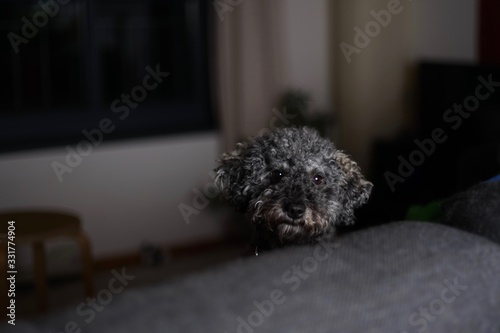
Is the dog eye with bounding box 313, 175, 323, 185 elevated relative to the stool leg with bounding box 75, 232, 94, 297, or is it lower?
elevated

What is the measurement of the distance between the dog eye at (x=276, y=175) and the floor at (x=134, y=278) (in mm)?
2380

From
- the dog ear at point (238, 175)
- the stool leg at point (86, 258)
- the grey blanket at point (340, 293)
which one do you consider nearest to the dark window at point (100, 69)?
the stool leg at point (86, 258)

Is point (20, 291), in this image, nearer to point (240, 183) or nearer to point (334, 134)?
point (334, 134)

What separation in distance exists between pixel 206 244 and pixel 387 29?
1.65 meters

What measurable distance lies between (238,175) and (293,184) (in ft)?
0.42

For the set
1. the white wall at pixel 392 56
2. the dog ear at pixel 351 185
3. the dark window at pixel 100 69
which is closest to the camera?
the dog ear at pixel 351 185

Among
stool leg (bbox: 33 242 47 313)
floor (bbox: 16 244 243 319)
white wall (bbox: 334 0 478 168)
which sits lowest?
→ floor (bbox: 16 244 243 319)

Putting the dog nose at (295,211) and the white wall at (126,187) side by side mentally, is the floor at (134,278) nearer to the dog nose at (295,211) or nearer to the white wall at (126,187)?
the white wall at (126,187)

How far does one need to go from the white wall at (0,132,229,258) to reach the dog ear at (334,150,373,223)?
116 inches

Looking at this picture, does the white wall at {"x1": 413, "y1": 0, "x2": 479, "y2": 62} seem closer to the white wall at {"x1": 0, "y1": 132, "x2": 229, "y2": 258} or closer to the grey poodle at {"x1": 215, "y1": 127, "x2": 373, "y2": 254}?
the white wall at {"x1": 0, "y1": 132, "x2": 229, "y2": 258}

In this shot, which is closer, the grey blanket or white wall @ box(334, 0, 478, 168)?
the grey blanket

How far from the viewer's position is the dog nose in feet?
4.99

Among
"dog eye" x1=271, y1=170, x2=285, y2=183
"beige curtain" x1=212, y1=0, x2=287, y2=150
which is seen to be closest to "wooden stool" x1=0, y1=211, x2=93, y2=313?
"beige curtain" x1=212, y1=0, x2=287, y2=150

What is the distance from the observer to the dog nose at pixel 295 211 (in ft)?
4.99
